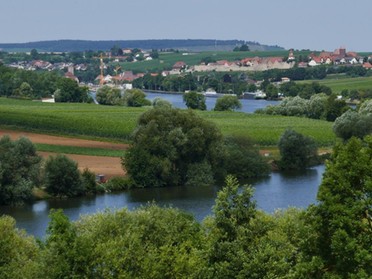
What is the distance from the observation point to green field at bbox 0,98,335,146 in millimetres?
62094

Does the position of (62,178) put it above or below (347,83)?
above

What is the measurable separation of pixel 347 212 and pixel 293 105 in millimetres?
65819

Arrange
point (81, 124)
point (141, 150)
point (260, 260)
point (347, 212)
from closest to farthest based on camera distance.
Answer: point (347, 212) < point (260, 260) < point (141, 150) < point (81, 124)

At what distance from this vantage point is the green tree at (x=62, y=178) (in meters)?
43.7

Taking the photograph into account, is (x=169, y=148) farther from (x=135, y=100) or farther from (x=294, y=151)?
(x=135, y=100)

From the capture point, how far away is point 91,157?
5288 cm

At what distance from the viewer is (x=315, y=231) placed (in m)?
16.7

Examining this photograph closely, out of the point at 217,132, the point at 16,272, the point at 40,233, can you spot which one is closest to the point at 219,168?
the point at 217,132

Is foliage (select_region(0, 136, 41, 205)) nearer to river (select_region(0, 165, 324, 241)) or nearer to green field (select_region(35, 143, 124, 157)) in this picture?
river (select_region(0, 165, 324, 241))

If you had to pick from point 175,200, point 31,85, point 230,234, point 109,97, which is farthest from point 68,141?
point 31,85

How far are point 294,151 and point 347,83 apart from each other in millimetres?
82444

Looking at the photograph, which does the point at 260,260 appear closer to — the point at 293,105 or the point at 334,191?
the point at 334,191

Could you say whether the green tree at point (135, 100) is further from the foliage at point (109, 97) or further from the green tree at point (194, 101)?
the green tree at point (194, 101)

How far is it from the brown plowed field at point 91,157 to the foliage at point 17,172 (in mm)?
5810
